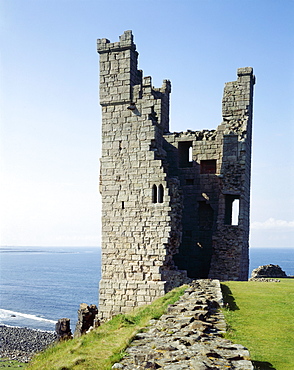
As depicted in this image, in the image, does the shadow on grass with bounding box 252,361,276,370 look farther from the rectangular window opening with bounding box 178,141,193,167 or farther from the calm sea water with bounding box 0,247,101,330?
the calm sea water with bounding box 0,247,101,330

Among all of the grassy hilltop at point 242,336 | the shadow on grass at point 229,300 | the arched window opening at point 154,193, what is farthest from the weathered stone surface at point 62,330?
the shadow on grass at point 229,300

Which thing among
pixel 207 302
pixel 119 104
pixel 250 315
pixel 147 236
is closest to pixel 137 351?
pixel 207 302

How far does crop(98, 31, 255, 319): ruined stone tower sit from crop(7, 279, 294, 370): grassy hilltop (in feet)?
12.4

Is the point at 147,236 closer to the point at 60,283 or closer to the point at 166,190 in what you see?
the point at 166,190

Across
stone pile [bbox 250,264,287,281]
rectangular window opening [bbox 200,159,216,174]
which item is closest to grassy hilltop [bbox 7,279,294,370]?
rectangular window opening [bbox 200,159,216,174]

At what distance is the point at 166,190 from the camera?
15734mm

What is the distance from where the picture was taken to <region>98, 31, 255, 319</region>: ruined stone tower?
15938 millimetres

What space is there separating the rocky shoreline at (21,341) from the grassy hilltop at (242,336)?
1137 inches

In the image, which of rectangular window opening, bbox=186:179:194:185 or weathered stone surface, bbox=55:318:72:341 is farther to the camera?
rectangular window opening, bbox=186:179:194:185

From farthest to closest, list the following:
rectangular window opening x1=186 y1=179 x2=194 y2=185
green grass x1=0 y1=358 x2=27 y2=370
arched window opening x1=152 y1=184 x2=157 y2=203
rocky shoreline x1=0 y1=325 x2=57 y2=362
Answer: rocky shoreline x1=0 y1=325 x2=57 y2=362, green grass x1=0 y1=358 x2=27 y2=370, rectangular window opening x1=186 y1=179 x2=194 y2=185, arched window opening x1=152 y1=184 x2=157 y2=203

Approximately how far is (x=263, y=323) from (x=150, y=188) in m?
8.31

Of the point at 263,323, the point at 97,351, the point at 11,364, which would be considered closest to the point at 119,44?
the point at 263,323

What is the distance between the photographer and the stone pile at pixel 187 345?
17.9 feet

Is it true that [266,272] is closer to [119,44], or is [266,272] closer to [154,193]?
[154,193]
